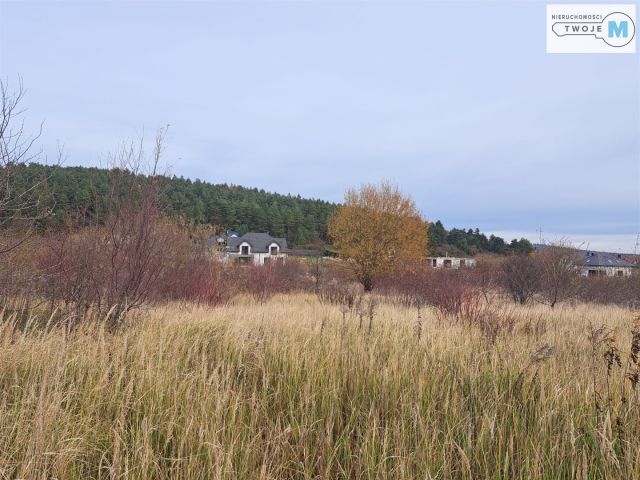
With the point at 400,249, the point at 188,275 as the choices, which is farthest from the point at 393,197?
the point at 188,275

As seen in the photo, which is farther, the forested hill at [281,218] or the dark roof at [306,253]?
the forested hill at [281,218]

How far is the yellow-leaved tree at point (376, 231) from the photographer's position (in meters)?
23.7

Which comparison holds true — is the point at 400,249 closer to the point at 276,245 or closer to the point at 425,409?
the point at 425,409

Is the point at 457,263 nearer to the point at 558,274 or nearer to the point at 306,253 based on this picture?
the point at 306,253

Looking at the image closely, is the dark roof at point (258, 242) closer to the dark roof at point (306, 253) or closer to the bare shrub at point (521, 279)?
the dark roof at point (306, 253)

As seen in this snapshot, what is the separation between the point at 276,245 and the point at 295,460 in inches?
2325

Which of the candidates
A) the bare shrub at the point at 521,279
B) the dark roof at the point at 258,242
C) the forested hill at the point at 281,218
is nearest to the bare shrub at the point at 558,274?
the bare shrub at the point at 521,279

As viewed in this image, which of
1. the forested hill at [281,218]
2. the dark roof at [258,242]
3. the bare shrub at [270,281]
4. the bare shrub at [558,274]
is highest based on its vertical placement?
the forested hill at [281,218]

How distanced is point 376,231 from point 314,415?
72.9ft

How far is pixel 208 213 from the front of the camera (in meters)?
70.9

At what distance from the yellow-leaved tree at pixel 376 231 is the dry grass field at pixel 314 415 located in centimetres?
1994

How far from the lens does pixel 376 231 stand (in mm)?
24359

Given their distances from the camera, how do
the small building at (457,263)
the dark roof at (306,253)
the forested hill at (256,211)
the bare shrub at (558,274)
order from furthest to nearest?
1. the forested hill at (256,211)
2. the dark roof at (306,253)
3. the small building at (457,263)
4. the bare shrub at (558,274)

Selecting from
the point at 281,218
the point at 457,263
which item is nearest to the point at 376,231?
the point at 457,263
